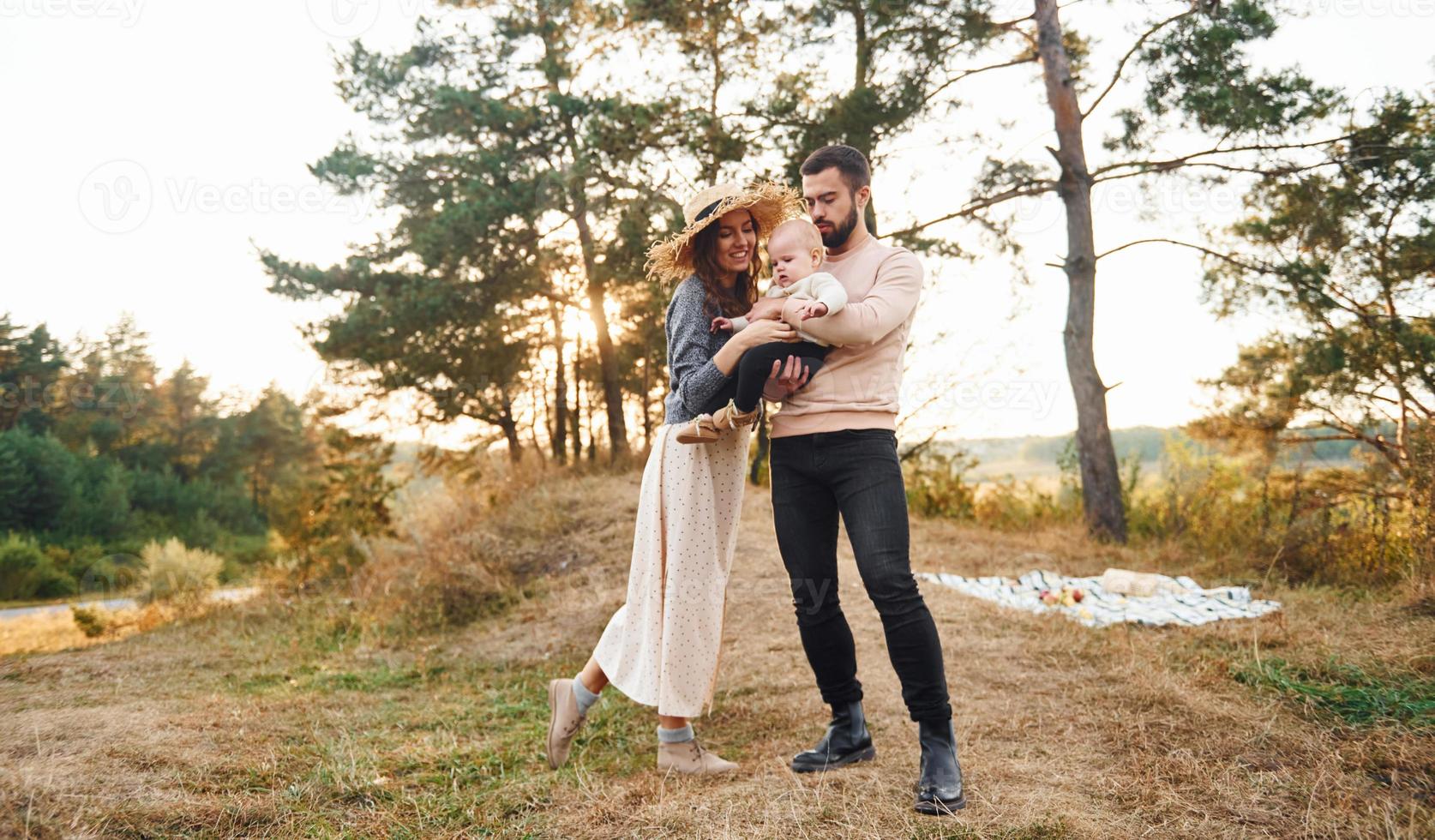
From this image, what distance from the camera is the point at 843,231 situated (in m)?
2.59

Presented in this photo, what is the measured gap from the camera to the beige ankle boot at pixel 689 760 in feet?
9.11

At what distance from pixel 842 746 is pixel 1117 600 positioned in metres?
3.83

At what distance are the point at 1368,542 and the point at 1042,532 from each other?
3.68 metres

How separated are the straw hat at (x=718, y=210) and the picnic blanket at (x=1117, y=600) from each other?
3.28m

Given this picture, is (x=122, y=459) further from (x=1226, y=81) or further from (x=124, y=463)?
(x=1226, y=81)

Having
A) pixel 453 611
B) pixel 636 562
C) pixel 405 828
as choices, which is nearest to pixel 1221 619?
pixel 636 562

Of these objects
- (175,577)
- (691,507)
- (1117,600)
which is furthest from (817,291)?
(175,577)

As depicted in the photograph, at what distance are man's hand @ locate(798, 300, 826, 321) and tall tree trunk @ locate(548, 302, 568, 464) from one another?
12.9 meters

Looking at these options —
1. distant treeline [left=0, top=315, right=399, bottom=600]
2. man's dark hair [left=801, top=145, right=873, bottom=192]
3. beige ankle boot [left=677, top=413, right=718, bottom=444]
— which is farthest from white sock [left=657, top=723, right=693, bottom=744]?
distant treeline [left=0, top=315, right=399, bottom=600]

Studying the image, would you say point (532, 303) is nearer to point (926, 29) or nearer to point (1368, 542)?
point (926, 29)

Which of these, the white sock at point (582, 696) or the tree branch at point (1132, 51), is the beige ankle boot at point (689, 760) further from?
the tree branch at point (1132, 51)

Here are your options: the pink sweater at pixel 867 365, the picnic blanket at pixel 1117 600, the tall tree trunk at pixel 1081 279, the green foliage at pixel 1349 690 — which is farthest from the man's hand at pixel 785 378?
the tall tree trunk at pixel 1081 279

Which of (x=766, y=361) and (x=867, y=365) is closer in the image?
(x=766, y=361)

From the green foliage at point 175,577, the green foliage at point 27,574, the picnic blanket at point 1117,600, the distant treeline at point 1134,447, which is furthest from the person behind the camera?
the green foliage at point 27,574
